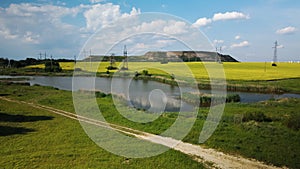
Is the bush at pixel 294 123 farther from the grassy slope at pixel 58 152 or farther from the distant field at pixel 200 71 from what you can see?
the distant field at pixel 200 71

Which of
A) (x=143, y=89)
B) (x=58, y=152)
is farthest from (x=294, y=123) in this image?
(x=143, y=89)

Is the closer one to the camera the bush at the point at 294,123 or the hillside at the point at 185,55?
the hillside at the point at 185,55

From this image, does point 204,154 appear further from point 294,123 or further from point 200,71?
Answer: point 200,71

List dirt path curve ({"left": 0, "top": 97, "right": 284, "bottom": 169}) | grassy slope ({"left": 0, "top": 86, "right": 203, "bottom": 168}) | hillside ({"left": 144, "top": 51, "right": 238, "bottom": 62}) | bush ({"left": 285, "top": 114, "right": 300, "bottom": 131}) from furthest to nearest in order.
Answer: bush ({"left": 285, "top": 114, "right": 300, "bottom": 131})
hillside ({"left": 144, "top": 51, "right": 238, "bottom": 62})
dirt path curve ({"left": 0, "top": 97, "right": 284, "bottom": 169})
grassy slope ({"left": 0, "top": 86, "right": 203, "bottom": 168})

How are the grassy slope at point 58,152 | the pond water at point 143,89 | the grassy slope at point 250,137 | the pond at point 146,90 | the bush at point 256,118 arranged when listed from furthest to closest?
the pond water at point 143,89 → the pond at point 146,90 → the bush at point 256,118 → the grassy slope at point 250,137 → the grassy slope at point 58,152

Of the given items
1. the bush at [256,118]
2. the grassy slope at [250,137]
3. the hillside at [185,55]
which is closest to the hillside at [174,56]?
the hillside at [185,55]

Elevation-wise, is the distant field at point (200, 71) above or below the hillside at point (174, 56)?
below

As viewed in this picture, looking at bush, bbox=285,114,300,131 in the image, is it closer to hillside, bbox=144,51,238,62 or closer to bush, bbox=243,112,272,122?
bush, bbox=243,112,272,122

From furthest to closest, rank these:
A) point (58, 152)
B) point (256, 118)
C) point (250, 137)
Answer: point (256, 118)
point (250, 137)
point (58, 152)

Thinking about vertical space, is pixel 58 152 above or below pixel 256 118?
Result: below

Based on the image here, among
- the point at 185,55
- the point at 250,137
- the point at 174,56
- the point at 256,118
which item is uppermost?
the point at 174,56

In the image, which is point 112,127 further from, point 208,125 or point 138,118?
point 208,125

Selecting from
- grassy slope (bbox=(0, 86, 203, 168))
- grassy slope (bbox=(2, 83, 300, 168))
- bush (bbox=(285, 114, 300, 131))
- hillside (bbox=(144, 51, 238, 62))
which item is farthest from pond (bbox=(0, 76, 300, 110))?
grassy slope (bbox=(0, 86, 203, 168))

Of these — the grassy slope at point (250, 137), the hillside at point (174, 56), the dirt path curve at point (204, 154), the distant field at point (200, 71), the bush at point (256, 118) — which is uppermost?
the hillside at point (174, 56)
